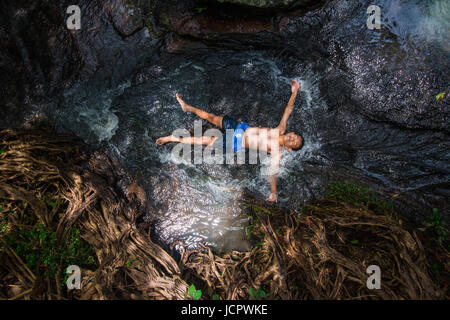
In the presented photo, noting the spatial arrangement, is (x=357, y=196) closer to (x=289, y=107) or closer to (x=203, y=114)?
(x=289, y=107)

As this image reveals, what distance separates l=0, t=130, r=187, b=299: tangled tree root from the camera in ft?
10.7

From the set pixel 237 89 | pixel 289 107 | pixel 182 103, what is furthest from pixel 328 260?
pixel 182 103

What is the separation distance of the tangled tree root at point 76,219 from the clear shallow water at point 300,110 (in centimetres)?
48

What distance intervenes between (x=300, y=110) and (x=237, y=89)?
1.28 metres

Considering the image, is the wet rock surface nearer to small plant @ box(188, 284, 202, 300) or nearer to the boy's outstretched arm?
the boy's outstretched arm

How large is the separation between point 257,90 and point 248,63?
551mm

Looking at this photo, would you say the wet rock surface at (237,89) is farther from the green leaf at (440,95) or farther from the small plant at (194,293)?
the small plant at (194,293)

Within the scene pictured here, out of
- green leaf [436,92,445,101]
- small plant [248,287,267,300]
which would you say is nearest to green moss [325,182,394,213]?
green leaf [436,92,445,101]

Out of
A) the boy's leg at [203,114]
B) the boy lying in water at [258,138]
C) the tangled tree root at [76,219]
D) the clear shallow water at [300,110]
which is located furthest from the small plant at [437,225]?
the tangled tree root at [76,219]

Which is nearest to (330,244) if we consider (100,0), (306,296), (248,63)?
(306,296)

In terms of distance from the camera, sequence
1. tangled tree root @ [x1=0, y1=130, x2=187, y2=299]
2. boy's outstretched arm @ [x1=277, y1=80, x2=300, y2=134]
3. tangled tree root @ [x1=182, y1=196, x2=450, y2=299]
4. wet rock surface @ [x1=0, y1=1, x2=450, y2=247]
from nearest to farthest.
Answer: tangled tree root @ [x1=0, y1=130, x2=187, y2=299], tangled tree root @ [x1=182, y1=196, x2=450, y2=299], boy's outstretched arm @ [x1=277, y1=80, x2=300, y2=134], wet rock surface @ [x1=0, y1=1, x2=450, y2=247]

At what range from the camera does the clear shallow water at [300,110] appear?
436cm

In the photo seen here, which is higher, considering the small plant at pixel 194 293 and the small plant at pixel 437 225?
the small plant at pixel 437 225

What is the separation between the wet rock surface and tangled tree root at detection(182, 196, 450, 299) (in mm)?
444
